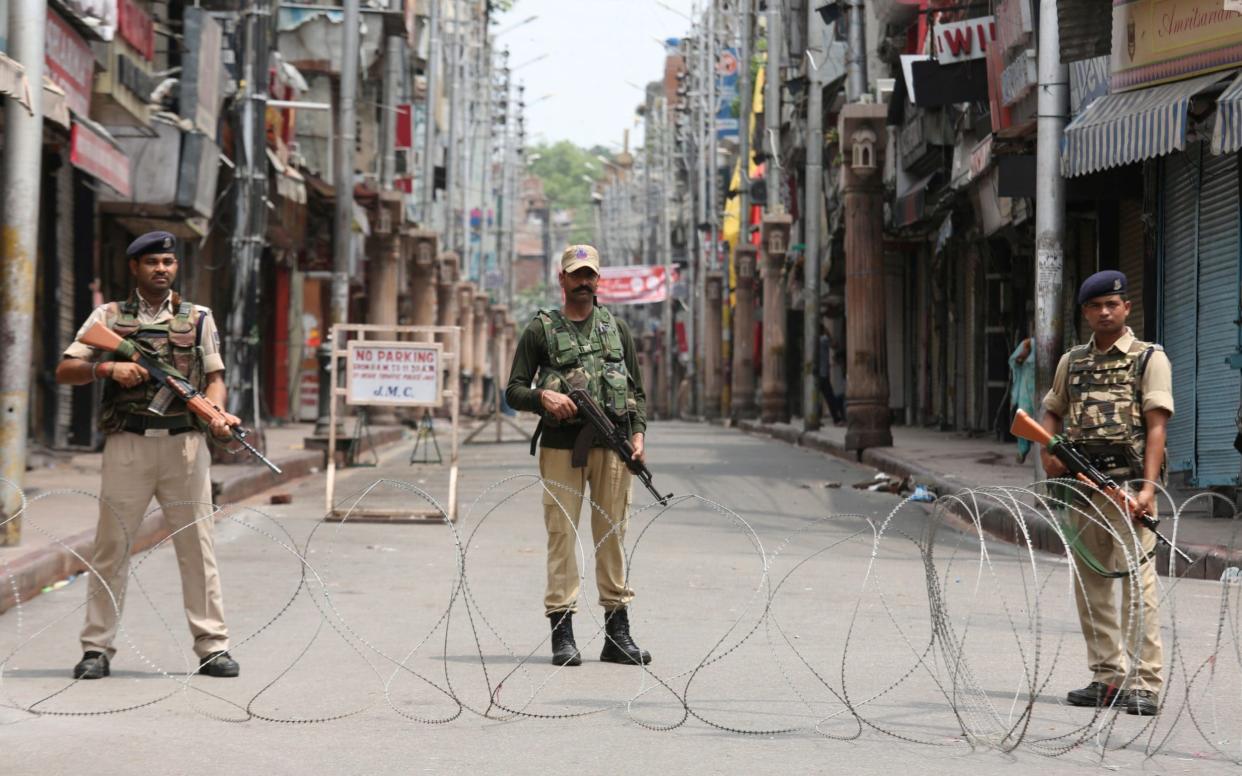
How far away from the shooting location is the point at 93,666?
798cm

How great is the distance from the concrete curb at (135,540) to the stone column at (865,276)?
7.71 metres

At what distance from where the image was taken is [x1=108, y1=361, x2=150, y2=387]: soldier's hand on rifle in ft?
26.4

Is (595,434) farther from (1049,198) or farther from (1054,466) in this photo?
(1049,198)

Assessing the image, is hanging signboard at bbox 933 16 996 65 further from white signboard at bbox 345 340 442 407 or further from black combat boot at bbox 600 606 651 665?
black combat boot at bbox 600 606 651 665

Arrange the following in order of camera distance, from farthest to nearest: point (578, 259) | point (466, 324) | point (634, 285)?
point (634, 285) → point (466, 324) → point (578, 259)

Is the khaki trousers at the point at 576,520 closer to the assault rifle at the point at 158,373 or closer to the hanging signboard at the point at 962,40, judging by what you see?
the assault rifle at the point at 158,373

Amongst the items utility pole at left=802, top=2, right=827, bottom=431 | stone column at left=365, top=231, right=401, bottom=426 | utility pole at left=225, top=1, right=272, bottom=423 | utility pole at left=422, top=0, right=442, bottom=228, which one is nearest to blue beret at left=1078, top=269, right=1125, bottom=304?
utility pole at left=225, top=1, right=272, bottom=423

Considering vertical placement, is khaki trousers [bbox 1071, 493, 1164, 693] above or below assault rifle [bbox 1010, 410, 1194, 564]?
below

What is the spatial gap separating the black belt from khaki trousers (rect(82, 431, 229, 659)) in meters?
0.04

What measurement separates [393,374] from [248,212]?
4899 mm

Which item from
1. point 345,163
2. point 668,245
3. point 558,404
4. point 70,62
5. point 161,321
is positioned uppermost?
point 668,245

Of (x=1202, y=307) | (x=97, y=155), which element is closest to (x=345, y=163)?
(x=97, y=155)

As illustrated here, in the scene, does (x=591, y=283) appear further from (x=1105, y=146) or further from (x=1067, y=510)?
(x=1105, y=146)

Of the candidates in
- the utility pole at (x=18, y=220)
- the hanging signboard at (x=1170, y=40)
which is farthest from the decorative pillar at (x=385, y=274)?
the utility pole at (x=18, y=220)
